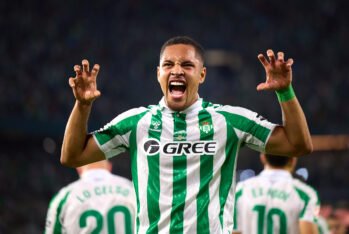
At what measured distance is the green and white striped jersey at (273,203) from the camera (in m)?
5.43

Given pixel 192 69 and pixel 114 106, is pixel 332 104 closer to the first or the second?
pixel 114 106

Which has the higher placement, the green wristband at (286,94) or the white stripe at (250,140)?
the green wristband at (286,94)

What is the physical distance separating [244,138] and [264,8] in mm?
21299

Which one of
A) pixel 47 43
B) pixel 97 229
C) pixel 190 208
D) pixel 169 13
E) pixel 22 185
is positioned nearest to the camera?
pixel 190 208

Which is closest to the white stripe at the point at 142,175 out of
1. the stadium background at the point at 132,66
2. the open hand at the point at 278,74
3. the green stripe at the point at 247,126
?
the green stripe at the point at 247,126

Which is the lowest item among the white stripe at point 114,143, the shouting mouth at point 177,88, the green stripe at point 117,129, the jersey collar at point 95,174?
the jersey collar at point 95,174

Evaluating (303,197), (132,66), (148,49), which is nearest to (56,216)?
(303,197)

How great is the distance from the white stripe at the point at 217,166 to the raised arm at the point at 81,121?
55 cm

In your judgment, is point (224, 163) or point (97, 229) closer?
point (224, 163)

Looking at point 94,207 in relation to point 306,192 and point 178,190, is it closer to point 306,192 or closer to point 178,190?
point 306,192

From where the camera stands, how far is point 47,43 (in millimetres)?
21750

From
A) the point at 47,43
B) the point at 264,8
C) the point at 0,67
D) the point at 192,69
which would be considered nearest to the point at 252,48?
the point at 264,8

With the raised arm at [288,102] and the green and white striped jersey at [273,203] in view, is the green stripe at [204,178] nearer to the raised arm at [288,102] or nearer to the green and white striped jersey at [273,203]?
the raised arm at [288,102]

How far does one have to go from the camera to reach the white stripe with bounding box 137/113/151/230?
3.42 m
